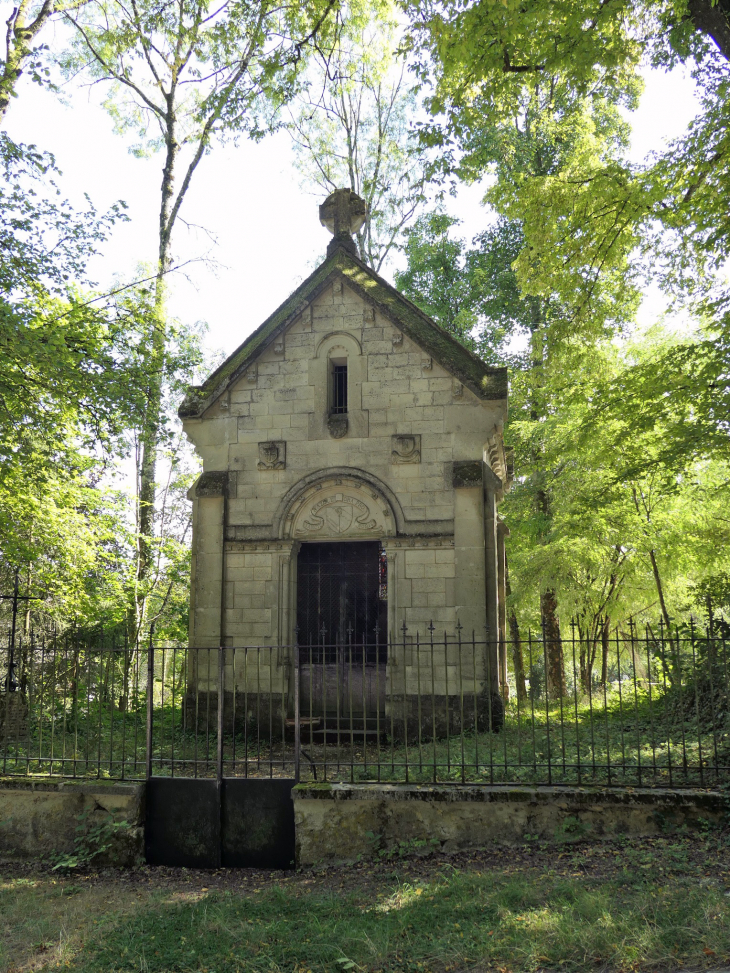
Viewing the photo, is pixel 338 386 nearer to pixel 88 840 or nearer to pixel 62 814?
pixel 62 814

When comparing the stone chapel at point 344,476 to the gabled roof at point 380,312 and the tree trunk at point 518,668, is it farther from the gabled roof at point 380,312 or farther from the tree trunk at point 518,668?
the tree trunk at point 518,668

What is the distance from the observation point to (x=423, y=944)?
5648mm

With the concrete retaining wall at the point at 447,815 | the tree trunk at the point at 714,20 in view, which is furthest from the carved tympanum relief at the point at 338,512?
the tree trunk at the point at 714,20

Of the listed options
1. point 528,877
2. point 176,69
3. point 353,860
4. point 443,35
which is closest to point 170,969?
point 353,860

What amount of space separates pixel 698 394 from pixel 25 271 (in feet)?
35.7

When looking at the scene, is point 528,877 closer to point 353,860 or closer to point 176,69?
point 353,860

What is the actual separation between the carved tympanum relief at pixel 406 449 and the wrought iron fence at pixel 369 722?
2815 mm

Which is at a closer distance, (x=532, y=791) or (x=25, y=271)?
(x=532, y=791)

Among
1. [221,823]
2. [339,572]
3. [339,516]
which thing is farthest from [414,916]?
[339,516]

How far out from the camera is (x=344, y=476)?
40.6ft

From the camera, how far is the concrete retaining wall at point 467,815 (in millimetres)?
7445

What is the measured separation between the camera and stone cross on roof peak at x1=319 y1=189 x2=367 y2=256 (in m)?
13.9

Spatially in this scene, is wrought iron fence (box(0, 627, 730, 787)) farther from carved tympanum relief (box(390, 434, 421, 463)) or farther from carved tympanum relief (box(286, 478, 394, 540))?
carved tympanum relief (box(390, 434, 421, 463))

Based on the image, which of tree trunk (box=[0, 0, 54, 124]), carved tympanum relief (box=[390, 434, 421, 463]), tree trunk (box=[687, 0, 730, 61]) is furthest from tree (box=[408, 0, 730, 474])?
tree trunk (box=[0, 0, 54, 124])
